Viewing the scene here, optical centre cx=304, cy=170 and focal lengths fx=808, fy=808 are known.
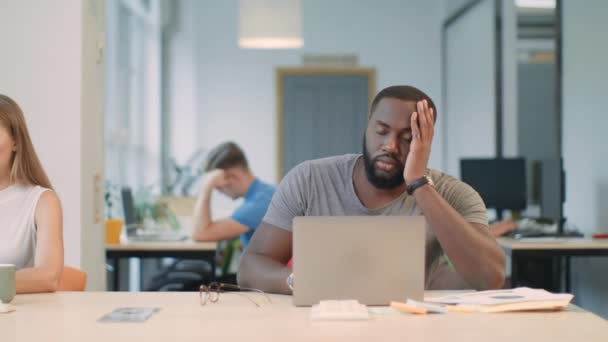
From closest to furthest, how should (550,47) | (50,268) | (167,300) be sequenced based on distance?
(167,300)
(50,268)
(550,47)

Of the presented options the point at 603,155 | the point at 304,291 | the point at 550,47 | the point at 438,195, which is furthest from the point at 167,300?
the point at 550,47

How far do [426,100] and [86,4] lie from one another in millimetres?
1623

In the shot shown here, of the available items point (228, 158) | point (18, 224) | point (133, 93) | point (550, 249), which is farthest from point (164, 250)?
point (133, 93)

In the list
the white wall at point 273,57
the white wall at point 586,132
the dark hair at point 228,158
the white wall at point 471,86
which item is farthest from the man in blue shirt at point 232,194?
the white wall at point 273,57

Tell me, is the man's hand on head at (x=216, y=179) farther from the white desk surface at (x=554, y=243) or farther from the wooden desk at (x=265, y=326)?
the wooden desk at (x=265, y=326)

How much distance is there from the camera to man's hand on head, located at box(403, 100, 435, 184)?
237cm


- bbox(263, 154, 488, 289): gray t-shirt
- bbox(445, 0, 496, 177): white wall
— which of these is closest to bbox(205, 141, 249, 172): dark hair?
bbox(263, 154, 488, 289): gray t-shirt

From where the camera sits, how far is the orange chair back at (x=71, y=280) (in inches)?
101

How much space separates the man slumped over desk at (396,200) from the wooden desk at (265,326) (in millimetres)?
388

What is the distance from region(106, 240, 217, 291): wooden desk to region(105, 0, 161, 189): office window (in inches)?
76.4

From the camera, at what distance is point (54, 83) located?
333 cm

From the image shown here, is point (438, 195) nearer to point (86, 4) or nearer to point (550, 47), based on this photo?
point (86, 4)

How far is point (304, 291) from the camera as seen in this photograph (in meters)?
1.98

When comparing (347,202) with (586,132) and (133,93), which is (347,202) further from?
(133,93)
